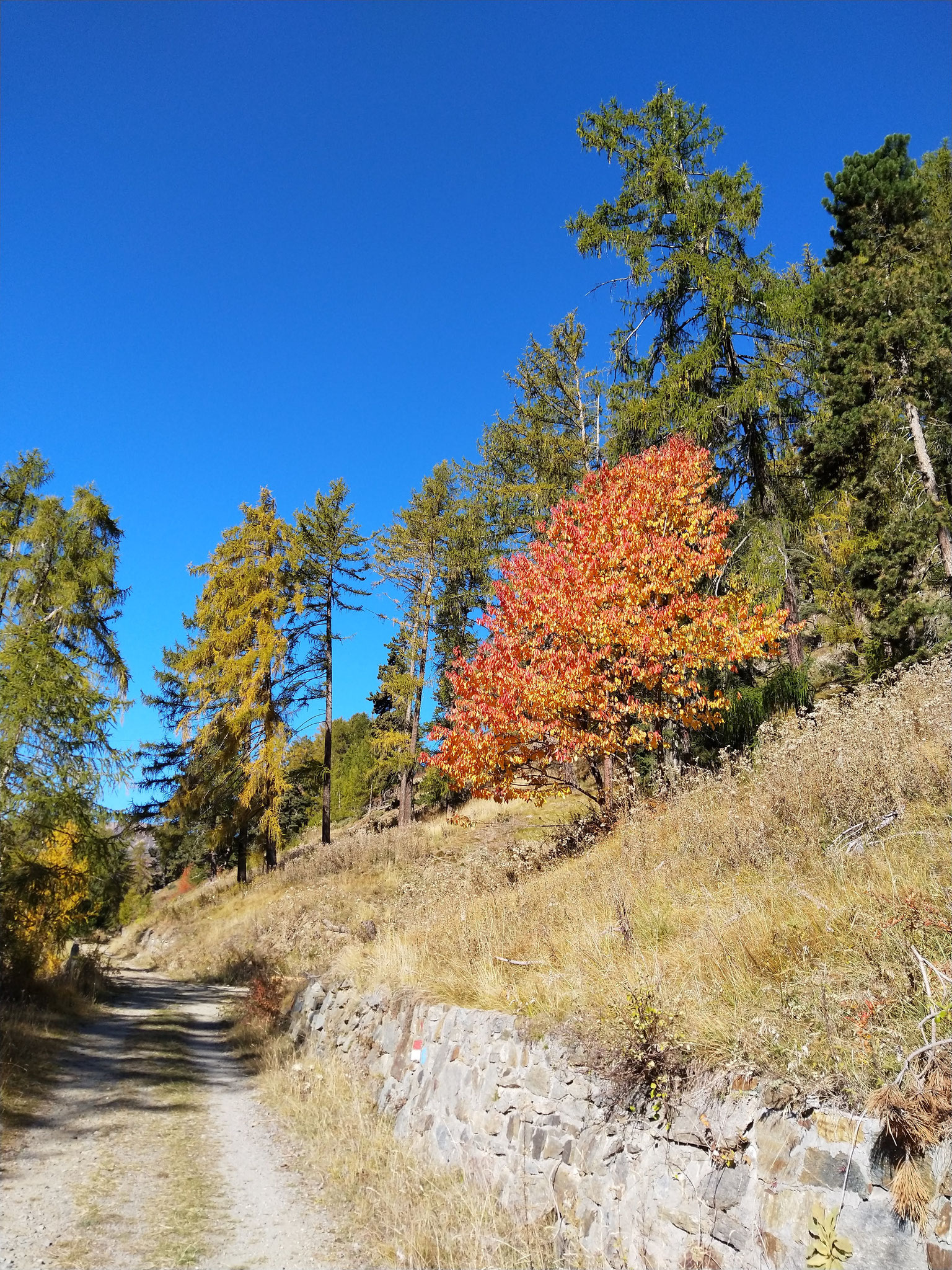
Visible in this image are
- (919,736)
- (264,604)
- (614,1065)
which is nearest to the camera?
(614,1065)

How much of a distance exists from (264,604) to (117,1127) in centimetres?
2095

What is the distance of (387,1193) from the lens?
6.09 m

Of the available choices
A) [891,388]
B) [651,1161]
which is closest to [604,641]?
[651,1161]

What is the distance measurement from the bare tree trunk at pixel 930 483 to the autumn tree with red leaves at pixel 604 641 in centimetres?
763

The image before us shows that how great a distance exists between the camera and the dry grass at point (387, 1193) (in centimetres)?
481

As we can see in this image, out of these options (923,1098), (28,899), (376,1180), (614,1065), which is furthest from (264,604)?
(923,1098)

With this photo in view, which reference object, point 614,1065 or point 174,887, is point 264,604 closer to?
point 614,1065

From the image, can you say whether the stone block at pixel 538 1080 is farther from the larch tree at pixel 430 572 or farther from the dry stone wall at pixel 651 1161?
the larch tree at pixel 430 572

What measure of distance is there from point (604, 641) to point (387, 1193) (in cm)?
792

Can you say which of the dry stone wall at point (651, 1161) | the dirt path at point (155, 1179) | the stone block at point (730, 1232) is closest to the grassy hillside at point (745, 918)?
the dry stone wall at point (651, 1161)

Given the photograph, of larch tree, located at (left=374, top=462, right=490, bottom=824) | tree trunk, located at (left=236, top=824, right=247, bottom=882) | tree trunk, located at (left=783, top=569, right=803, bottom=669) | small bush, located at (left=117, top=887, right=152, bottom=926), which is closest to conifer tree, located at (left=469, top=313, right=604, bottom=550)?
larch tree, located at (left=374, top=462, right=490, bottom=824)

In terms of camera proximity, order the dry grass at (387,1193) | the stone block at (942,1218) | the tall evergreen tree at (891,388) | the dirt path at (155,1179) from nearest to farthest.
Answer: the stone block at (942,1218) → the dry grass at (387,1193) → the dirt path at (155,1179) → the tall evergreen tree at (891,388)

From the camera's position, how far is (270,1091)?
9.88 metres

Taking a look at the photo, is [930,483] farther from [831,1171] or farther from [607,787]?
[831,1171]
